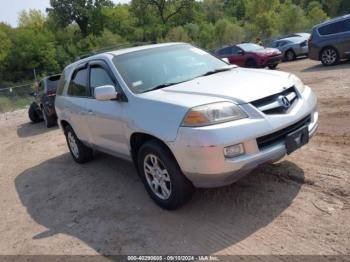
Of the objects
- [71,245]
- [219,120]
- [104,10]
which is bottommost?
[71,245]

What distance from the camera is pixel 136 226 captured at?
446 centimetres

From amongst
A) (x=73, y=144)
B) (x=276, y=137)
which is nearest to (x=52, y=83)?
(x=73, y=144)

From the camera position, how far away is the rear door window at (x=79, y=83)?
6156mm

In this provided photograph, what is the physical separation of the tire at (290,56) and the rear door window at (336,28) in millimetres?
6703

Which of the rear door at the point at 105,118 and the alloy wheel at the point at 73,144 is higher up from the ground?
the rear door at the point at 105,118

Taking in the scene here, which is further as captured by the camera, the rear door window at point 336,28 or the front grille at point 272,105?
the rear door window at point 336,28

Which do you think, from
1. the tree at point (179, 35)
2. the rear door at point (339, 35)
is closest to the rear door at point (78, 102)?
the rear door at point (339, 35)

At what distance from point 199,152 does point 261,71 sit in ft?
5.73

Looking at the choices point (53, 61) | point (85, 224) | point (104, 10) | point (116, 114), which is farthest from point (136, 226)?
point (104, 10)

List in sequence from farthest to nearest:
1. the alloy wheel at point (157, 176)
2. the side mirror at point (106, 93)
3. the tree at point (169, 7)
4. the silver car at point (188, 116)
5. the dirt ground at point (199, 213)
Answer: the tree at point (169, 7) → the side mirror at point (106, 93) → the alloy wheel at point (157, 176) → the silver car at point (188, 116) → the dirt ground at point (199, 213)

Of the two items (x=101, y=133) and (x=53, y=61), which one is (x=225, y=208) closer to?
(x=101, y=133)

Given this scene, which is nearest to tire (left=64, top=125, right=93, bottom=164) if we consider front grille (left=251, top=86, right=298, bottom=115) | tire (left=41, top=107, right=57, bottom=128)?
front grille (left=251, top=86, right=298, bottom=115)

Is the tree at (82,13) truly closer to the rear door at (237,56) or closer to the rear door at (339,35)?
the rear door at (237,56)

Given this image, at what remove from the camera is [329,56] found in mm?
15109
